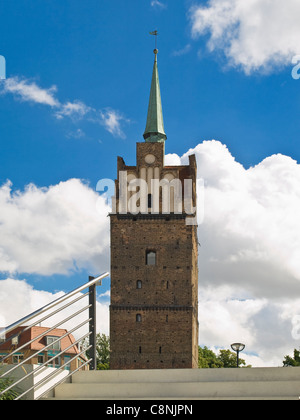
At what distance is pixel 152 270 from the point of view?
3919 centimetres

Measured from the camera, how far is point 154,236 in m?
39.7

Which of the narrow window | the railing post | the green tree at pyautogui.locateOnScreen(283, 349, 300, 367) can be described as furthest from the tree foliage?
the railing post

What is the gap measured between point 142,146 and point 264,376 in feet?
119

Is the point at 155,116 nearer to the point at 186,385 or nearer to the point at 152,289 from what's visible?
the point at 152,289

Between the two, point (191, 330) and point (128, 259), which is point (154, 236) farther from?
point (191, 330)

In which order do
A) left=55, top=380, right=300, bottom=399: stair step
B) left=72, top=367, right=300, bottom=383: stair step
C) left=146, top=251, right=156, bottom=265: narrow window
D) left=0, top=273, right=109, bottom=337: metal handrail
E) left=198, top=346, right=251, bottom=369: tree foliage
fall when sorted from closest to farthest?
1. left=0, top=273, right=109, bottom=337: metal handrail
2. left=55, top=380, right=300, bottom=399: stair step
3. left=72, top=367, right=300, bottom=383: stair step
4. left=146, top=251, right=156, bottom=265: narrow window
5. left=198, top=346, right=251, bottom=369: tree foliage

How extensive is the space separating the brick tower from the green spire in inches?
152

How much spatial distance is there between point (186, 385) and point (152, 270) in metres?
33.3

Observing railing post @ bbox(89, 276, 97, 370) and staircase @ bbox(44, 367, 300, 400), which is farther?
railing post @ bbox(89, 276, 97, 370)

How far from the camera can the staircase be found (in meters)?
5.78

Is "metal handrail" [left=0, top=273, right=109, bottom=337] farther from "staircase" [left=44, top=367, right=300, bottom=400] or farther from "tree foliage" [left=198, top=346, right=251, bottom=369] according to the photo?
"tree foliage" [left=198, top=346, right=251, bottom=369]

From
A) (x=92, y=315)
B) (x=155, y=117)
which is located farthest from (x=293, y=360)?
(x=92, y=315)

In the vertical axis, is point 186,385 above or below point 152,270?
below

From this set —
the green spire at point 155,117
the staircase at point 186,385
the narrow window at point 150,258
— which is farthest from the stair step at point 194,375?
the green spire at point 155,117
